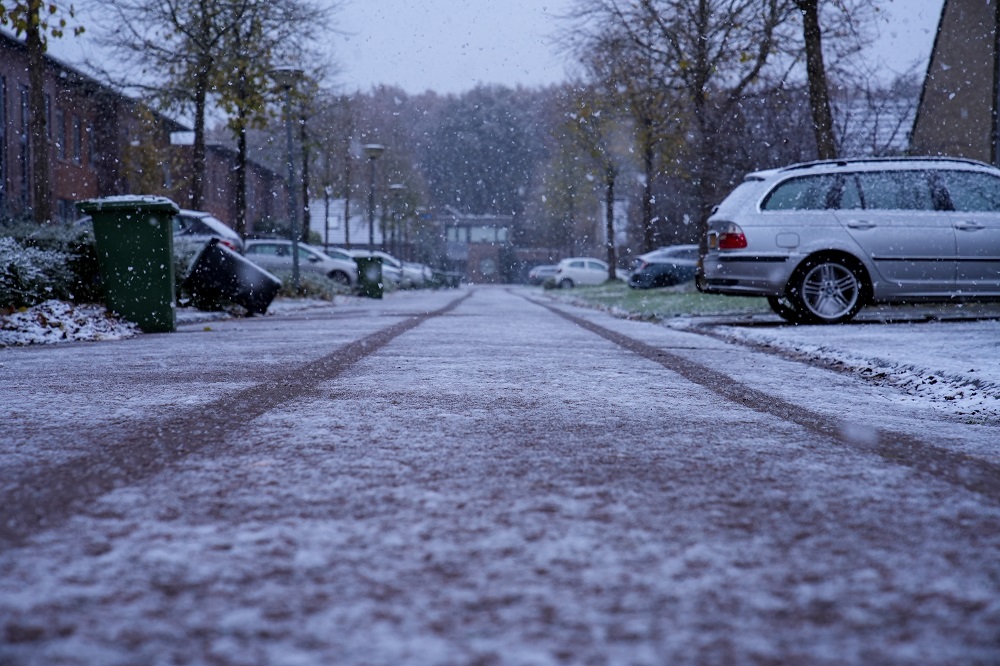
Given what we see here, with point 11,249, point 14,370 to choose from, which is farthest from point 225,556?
point 11,249

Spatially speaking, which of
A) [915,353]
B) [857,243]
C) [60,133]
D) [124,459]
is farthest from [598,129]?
[124,459]

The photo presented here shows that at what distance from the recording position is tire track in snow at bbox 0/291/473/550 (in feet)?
5.81

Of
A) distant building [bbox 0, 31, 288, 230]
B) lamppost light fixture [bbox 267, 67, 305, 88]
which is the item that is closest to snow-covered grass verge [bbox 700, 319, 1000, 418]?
lamppost light fixture [bbox 267, 67, 305, 88]

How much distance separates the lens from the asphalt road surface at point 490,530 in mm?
1158

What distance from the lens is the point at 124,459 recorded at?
7.64 feet

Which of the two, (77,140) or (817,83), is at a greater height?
(77,140)

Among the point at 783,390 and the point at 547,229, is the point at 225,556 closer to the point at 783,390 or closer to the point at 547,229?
the point at 783,390

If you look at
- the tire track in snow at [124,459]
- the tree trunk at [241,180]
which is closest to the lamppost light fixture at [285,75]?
the tree trunk at [241,180]

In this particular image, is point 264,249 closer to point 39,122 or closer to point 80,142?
point 80,142

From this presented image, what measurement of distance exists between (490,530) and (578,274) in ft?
141

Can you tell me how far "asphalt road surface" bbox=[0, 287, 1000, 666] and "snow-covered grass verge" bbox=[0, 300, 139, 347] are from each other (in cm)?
419

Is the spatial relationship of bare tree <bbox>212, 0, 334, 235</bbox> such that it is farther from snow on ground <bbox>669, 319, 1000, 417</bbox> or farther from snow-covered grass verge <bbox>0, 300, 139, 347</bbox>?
snow on ground <bbox>669, 319, 1000, 417</bbox>

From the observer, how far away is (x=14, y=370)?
4.76m

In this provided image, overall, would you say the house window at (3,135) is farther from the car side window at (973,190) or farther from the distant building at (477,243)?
the distant building at (477,243)
